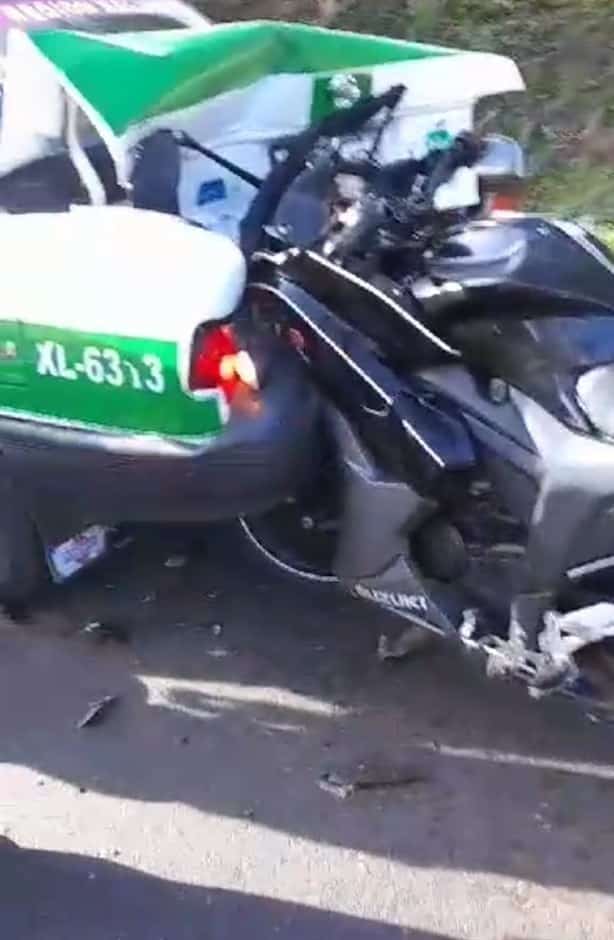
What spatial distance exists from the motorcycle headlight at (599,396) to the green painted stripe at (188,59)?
48.6 inches

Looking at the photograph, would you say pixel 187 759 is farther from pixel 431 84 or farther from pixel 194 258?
pixel 431 84

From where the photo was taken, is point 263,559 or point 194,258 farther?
point 263,559

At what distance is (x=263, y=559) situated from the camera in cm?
484

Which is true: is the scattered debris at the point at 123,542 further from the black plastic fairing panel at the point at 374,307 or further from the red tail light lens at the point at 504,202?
the red tail light lens at the point at 504,202

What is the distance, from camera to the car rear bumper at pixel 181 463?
154 inches

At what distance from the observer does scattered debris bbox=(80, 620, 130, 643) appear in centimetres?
466

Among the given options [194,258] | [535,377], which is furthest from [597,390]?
[194,258]

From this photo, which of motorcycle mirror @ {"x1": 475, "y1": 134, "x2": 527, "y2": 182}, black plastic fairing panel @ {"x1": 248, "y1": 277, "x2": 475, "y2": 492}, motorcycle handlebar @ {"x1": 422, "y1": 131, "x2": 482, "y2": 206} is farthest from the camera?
motorcycle mirror @ {"x1": 475, "y1": 134, "x2": 527, "y2": 182}

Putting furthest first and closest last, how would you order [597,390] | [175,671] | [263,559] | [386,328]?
1. [263,559]
2. [175,671]
3. [386,328]
4. [597,390]

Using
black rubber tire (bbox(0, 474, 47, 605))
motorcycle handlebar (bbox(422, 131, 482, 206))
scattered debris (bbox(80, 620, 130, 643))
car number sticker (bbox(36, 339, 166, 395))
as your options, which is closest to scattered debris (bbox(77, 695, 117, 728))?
scattered debris (bbox(80, 620, 130, 643))

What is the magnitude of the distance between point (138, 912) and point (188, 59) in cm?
204

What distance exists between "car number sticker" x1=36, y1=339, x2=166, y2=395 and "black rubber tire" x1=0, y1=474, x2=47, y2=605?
48 cm

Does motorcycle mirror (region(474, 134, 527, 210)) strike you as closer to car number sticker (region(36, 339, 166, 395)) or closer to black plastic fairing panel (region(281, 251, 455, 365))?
black plastic fairing panel (region(281, 251, 455, 365))

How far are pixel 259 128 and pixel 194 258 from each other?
801 millimetres
